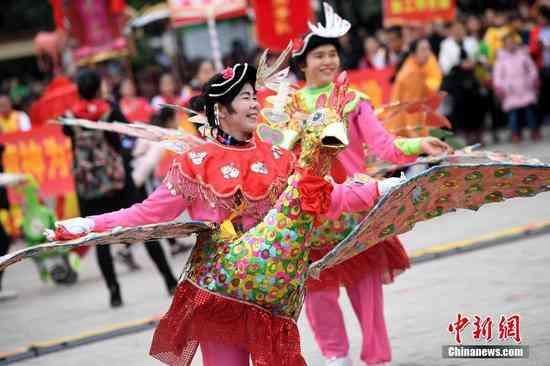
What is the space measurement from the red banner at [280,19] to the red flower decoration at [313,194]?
35.3 feet

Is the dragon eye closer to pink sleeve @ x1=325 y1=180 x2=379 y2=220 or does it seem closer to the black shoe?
pink sleeve @ x1=325 y1=180 x2=379 y2=220

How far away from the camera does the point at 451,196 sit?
17.0 ft

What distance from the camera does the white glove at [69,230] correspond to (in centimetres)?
471

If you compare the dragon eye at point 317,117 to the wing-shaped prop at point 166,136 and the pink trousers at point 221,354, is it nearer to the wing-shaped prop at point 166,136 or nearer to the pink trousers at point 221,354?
the wing-shaped prop at point 166,136

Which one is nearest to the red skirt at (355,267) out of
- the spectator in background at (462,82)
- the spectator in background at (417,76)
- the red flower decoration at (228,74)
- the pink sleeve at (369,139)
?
the pink sleeve at (369,139)

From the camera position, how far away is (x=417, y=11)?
15.9m

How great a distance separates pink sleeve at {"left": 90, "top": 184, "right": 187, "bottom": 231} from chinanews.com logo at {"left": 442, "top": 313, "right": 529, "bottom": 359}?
197cm

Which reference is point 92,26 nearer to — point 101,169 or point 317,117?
point 101,169

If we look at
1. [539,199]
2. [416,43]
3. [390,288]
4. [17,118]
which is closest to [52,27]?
[17,118]

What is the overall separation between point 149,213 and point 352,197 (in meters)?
0.84

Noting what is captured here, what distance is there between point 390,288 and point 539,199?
3.37 meters

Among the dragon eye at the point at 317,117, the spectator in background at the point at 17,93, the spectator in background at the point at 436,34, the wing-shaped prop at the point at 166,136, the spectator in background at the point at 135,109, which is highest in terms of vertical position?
the dragon eye at the point at 317,117

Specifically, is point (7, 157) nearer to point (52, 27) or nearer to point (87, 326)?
point (87, 326)

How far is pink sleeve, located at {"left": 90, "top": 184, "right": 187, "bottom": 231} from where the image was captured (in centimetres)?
479
